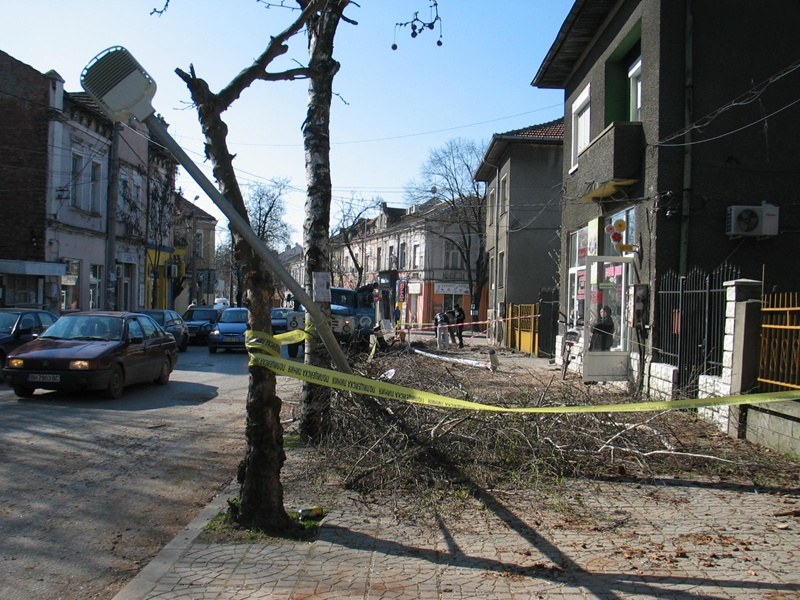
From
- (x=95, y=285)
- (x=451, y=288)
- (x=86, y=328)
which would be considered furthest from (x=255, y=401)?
(x=451, y=288)

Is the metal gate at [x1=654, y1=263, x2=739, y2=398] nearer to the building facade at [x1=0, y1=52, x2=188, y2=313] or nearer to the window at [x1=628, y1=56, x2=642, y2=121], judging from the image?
the window at [x1=628, y1=56, x2=642, y2=121]

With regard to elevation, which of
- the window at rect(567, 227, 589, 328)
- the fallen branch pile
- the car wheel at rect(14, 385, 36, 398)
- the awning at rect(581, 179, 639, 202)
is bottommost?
the car wheel at rect(14, 385, 36, 398)

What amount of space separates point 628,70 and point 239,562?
13.1 m

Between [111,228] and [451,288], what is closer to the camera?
[111,228]

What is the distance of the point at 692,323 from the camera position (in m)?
10.4

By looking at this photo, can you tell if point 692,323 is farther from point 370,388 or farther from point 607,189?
point 370,388

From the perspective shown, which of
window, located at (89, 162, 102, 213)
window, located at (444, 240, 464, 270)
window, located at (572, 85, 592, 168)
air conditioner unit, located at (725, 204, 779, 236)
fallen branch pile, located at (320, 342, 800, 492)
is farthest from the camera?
window, located at (444, 240, 464, 270)

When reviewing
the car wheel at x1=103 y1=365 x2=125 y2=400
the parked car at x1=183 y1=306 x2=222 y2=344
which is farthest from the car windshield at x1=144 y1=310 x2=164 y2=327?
the car wheel at x1=103 y1=365 x2=125 y2=400

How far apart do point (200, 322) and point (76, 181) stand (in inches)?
296

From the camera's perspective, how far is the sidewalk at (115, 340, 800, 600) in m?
4.02

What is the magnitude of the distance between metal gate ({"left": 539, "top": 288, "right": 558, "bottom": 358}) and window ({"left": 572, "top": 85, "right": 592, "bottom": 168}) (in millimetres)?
5384

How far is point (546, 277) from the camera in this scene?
29.9 metres

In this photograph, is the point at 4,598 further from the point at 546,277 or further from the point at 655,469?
the point at 546,277

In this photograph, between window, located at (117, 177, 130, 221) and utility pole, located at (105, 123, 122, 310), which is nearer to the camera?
utility pole, located at (105, 123, 122, 310)
